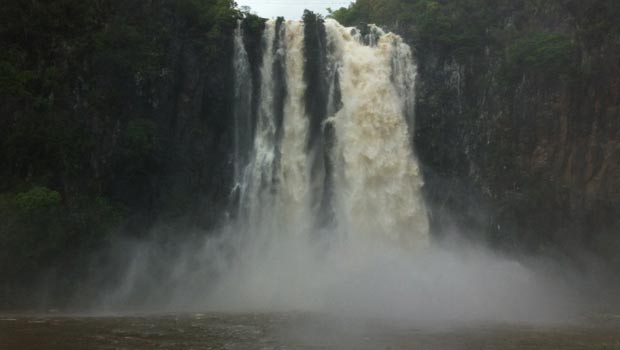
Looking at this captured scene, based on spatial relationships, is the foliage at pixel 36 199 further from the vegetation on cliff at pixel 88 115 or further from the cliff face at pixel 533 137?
the cliff face at pixel 533 137

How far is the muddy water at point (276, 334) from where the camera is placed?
17.1m

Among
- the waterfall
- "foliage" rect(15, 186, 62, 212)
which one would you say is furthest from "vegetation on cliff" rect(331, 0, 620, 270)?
"foliage" rect(15, 186, 62, 212)

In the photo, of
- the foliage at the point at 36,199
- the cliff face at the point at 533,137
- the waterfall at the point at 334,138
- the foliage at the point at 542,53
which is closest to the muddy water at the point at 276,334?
the foliage at the point at 36,199

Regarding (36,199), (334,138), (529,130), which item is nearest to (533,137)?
(529,130)

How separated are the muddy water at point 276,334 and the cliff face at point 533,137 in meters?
9.70

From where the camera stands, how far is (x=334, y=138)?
32812 mm

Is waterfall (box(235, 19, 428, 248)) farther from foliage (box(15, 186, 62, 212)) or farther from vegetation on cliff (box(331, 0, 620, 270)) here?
foliage (box(15, 186, 62, 212))

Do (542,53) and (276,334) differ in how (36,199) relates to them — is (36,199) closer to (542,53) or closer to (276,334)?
(276,334)

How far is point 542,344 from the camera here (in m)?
17.9

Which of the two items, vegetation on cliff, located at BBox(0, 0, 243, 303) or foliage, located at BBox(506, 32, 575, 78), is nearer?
vegetation on cliff, located at BBox(0, 0, 243, 303)

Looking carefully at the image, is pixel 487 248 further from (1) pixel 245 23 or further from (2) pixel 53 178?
(2) pixel 53 178

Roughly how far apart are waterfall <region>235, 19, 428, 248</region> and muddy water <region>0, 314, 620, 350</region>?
30.0ft

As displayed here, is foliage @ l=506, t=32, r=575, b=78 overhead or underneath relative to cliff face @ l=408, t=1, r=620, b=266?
overhead

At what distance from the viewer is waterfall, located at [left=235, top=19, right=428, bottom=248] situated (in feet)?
104
